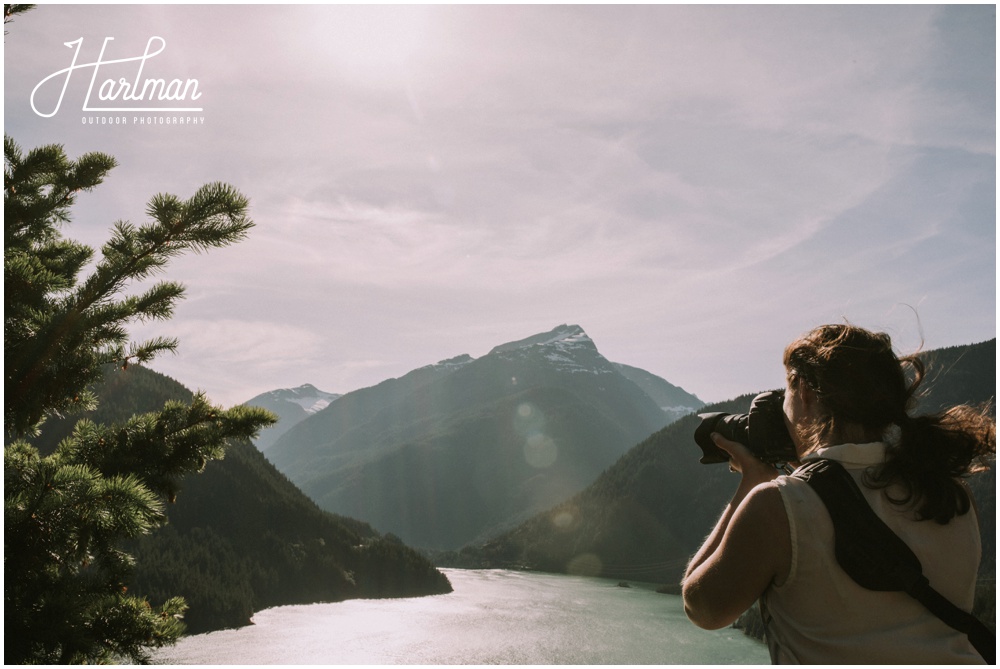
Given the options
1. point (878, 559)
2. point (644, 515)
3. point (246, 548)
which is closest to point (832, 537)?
point (878, 559)

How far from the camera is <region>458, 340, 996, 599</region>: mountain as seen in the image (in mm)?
113562

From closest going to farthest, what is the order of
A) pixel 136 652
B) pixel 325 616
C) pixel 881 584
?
pixel 881 584, pixel 136 652, pixel 325 616

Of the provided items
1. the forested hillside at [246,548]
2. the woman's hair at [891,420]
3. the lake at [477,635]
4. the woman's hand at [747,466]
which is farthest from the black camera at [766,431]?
the forested hillside at [246,548]

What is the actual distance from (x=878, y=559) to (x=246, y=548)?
88936 mm

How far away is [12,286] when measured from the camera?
402 cm

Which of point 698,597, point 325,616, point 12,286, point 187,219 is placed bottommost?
point 325,616

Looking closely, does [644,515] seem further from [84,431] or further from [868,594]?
[868,594]

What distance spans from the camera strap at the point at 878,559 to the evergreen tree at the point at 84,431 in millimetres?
3607

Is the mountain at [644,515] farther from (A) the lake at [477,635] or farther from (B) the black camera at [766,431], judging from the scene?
(B) the black camera at [766,431]

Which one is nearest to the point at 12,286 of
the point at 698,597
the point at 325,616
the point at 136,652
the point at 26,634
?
the point at 26,634

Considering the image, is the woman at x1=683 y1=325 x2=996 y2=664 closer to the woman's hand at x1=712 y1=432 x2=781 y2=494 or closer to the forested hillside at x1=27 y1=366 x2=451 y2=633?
the woman's hand at x1=712 y1=432 x2=781 y2=494

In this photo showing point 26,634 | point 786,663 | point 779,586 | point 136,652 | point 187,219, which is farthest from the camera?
point 136,652

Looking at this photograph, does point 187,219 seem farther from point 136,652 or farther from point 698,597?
point 698,597

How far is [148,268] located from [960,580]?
4860 millimetres
